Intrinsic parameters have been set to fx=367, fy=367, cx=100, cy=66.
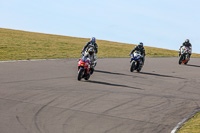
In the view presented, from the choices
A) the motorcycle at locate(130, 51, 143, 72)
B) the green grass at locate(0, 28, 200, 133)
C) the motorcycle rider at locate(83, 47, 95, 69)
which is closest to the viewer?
the motorcycle rider at locate(83, 47, 95, 69)

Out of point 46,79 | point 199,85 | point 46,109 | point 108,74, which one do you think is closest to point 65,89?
point 46,79

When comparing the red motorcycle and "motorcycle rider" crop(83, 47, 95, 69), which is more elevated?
"motorcycle rider" crop(83, 47, 95, 69)

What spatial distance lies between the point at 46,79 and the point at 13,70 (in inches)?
115

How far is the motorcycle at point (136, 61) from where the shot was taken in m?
21.3

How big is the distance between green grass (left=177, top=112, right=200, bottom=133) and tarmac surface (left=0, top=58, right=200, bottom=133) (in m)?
0.34

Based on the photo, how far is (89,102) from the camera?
11.4 meters

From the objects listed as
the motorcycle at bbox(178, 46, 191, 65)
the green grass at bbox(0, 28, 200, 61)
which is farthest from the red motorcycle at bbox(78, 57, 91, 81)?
the motorcycle at bbox(178, 46, 191, 65)

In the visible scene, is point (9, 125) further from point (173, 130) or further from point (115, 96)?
point (115, 96)

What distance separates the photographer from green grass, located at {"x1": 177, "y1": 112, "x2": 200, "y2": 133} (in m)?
8.63

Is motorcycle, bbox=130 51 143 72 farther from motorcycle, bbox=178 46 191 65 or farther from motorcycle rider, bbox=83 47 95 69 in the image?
motorcycle, bbox=178 46 191 65

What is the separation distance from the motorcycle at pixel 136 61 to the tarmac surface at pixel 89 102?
274 cm

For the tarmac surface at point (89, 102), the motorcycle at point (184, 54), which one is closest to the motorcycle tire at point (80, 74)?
the tarmac surface at point (89, 102)

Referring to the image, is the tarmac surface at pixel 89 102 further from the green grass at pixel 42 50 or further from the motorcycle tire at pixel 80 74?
the green grass at pixel 42 50

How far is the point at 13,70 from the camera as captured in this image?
58.7 feet
